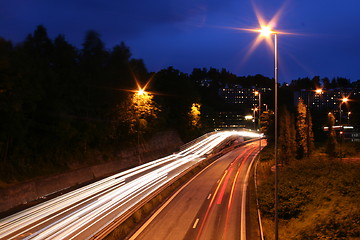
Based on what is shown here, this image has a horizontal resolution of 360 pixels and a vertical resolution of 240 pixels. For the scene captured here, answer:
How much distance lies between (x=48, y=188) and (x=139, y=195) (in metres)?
7.65

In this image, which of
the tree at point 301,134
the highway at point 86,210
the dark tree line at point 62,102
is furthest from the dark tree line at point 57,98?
the tree at point 301,134

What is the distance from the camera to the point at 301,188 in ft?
63.0

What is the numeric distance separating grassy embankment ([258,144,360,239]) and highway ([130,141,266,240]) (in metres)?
1.66

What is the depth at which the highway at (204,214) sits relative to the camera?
638 inches

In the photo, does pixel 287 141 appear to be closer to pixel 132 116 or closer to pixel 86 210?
pixel 132 116

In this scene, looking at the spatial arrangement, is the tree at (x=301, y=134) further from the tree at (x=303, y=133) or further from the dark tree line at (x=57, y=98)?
the dark tree line at (x=57, y=98)

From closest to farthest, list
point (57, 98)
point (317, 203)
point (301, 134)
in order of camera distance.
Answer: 1. point (317, 203)
2. point (57, 98)
3. point (301, 134)

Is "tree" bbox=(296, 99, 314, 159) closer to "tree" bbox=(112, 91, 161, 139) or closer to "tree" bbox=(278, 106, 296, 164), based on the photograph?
"tree" bbox=(278, 106, 296, 164)

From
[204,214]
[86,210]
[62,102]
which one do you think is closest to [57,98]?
[62,102]

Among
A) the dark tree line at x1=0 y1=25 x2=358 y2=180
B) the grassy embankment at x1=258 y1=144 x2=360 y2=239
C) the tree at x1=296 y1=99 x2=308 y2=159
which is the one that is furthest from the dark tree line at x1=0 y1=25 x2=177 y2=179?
the tree at x1=296 y1=99 x2=308 y2=159

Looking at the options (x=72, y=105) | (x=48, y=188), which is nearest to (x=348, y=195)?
(x=48, y=188)

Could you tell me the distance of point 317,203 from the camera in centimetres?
1683

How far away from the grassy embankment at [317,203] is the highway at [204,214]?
166cm

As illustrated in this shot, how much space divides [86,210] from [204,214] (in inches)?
280
